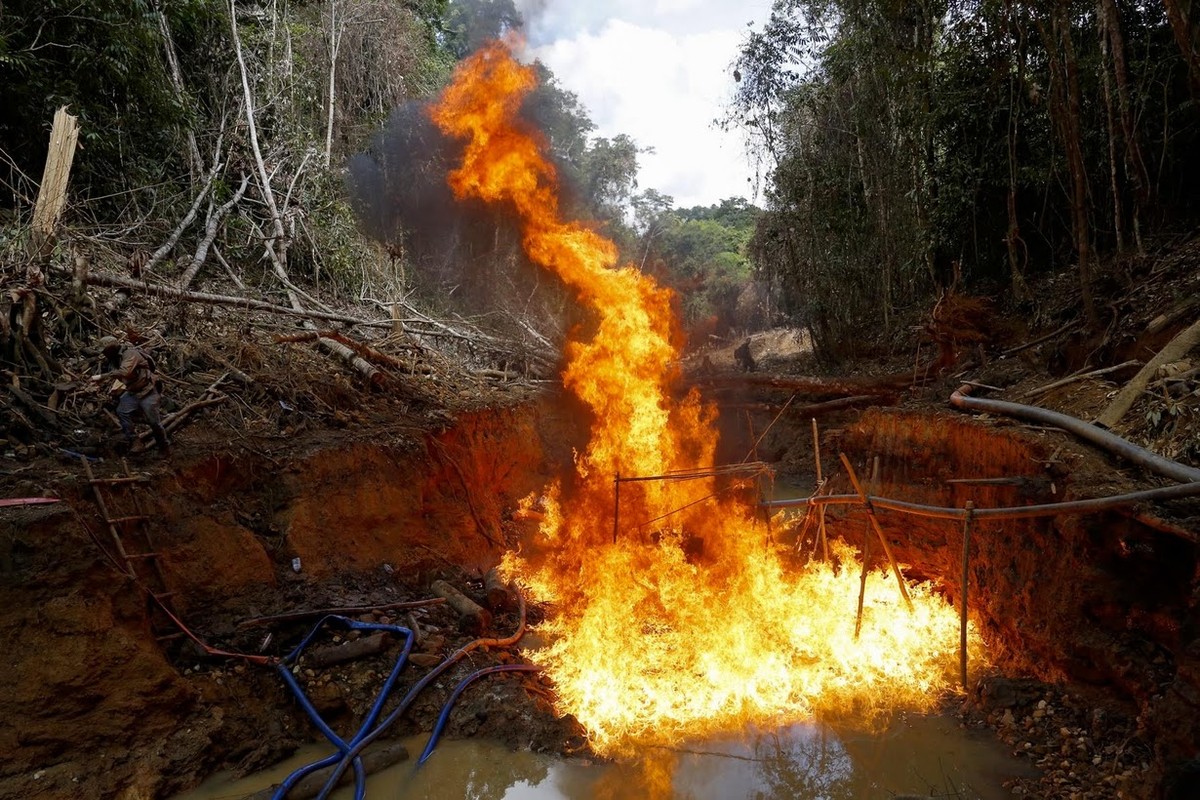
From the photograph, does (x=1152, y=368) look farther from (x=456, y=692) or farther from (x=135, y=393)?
(x=135, y=393)

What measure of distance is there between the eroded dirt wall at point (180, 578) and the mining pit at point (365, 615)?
16 millimetres

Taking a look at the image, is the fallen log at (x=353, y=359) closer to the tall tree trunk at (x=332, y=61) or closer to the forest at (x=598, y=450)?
the forest at (x=598, y=450)

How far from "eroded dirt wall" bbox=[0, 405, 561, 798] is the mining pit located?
0.05 feet

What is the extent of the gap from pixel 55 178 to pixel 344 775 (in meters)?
7.78

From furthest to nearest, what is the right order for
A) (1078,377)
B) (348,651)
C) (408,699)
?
1. (1078,377)
2. (348,651)
3. (408,699)

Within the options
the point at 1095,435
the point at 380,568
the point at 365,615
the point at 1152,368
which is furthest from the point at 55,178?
the point at 1152,368

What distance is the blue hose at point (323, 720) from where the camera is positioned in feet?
15.6

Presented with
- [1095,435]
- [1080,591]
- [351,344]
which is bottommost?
[1080,591]

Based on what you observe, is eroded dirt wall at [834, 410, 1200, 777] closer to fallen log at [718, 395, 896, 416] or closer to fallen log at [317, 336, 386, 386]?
fallen log at [718, 395, 896, 416]

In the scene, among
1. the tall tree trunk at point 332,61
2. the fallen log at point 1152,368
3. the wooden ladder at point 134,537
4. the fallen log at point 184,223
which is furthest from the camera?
the tall tree trunk at point 332,61

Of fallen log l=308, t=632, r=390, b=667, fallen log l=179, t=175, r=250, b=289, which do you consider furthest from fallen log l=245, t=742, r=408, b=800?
fallen log l=179, t=175, r=250, b=289

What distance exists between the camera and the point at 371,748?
5.28 metres

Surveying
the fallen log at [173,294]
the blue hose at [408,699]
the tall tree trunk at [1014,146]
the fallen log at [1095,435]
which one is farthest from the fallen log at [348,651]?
the tall tree trunk at [1014,146]

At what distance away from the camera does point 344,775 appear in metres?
4.94
